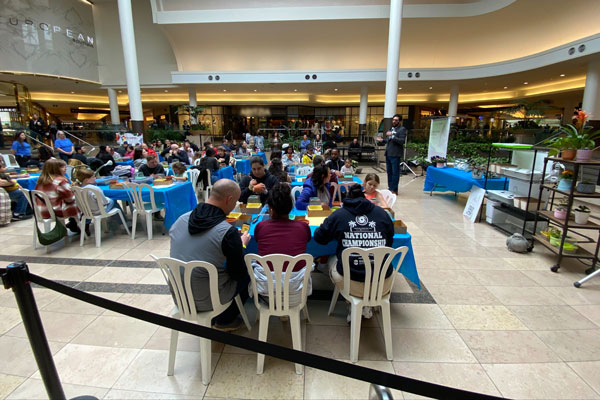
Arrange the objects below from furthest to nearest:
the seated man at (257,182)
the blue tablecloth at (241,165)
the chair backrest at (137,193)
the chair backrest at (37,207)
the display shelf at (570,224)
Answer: the blue tablecloth at (241,165) < the chair backrest at (137,193) < the chair backrest at (37,207) < the seated man at (257,182) < the display shelf at (570,224)

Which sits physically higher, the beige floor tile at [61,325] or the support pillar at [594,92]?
the support pillar at [594,92]

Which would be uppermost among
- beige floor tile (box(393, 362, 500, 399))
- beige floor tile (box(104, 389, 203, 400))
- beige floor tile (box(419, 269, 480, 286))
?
beige floor tile (box(419, 269, 480, 286))

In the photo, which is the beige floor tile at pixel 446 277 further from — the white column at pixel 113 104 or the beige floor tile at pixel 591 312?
the white column at pixel 113 104

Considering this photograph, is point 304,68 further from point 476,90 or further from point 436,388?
point 436,388

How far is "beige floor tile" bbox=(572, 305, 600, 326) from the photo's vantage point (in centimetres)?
259

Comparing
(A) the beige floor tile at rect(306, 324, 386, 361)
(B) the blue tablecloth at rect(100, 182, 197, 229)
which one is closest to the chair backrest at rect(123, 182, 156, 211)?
(B) the blue tablecloth at rect(100, 182, 197, 229)

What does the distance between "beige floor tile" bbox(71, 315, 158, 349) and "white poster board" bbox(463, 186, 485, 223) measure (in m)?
5.17

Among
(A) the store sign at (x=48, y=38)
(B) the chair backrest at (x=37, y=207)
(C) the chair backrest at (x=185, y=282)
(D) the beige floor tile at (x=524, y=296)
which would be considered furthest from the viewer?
(A) the store sign at (x=48, y=38)

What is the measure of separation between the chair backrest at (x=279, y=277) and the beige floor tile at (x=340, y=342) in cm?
47

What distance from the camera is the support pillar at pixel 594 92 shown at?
32.7 feet

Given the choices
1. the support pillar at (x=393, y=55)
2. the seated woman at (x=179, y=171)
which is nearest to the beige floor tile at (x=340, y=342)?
the seated woman at (x=179, y=171)

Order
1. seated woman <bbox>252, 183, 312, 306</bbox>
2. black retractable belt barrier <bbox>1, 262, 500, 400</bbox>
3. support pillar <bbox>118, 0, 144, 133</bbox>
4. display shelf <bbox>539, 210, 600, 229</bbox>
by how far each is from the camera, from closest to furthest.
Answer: black retractable belt barrier <bbox>1, 262, 500, 400</bbox>, seated woman <bbox>252, 183, 312, 306</bbox>, display shelf <bbox>539, 210, 600, 229</bbox>, support pillar <bbox>118, 0, 144, 133</bbox>

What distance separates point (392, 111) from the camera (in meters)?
12.8

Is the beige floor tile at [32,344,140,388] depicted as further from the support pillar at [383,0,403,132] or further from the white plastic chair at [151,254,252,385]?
the support pillar at [383,0,403,132]
